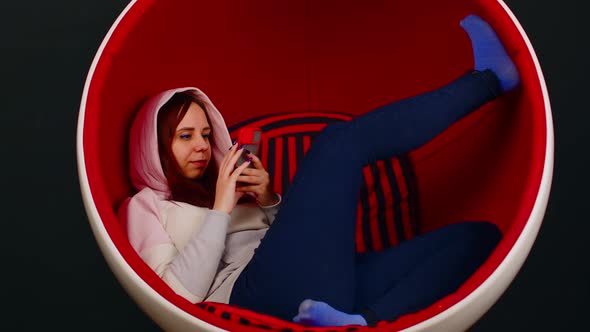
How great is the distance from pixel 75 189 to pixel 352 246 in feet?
2.46

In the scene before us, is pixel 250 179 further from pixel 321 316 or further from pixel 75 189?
pixel 75 189

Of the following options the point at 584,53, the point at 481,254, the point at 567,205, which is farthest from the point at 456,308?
the point at 584,53

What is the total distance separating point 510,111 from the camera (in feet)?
4.44

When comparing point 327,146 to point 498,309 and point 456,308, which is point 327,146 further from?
point 498,309

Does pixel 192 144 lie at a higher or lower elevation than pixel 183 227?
higher

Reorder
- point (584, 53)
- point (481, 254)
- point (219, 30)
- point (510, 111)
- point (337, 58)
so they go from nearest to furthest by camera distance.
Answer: point (481, 254) < point (510, 111) < point (219, 30) < point (337, 58) < point (584, 53)

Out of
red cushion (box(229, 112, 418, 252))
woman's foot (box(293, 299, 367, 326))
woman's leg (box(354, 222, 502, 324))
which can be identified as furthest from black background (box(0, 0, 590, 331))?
woman's foot (box(293, 299, 367, 326))

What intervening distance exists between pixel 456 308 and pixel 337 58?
77cm

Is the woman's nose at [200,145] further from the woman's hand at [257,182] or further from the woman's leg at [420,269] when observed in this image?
the woman's leg at [420,269]

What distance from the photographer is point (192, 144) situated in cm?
139

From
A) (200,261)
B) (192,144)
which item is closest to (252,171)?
(192,144)

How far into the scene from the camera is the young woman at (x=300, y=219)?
1.17 meters

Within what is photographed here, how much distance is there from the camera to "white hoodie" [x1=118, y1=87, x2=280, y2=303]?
4.02 ft

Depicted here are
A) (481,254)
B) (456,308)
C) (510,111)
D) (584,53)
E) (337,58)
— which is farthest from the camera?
(584,53)
